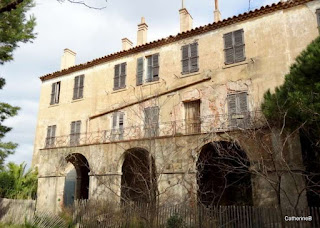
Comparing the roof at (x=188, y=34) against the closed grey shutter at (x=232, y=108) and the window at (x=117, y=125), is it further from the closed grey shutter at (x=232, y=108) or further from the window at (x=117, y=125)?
the closed grey shutter at (x=232, y=108)

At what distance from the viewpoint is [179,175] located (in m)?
11.9

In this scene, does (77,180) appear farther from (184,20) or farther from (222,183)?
(184,20)

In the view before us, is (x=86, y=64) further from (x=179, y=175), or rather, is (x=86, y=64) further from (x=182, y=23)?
(x=179, y=175)

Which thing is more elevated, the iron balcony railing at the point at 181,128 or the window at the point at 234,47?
the window at the point at 234,47

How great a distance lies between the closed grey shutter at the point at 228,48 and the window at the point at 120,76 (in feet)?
20.0

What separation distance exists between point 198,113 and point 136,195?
19.0ft

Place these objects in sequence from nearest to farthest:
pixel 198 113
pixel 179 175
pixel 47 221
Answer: pixel 179 175
pixel 47 221
pixel 198 113

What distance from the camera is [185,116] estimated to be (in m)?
15.1

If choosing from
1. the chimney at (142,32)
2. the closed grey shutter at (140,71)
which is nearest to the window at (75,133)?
the closed grey shutter at (140,71)

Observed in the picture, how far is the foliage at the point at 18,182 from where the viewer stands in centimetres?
1853

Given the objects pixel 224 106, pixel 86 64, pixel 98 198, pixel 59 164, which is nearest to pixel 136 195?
pixel 98 198

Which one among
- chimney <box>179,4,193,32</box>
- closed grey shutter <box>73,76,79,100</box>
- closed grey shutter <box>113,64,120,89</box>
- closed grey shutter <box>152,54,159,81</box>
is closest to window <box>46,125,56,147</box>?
closed grey shutter <box>73,76,79,100</box>

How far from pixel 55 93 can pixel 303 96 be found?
16145 mm

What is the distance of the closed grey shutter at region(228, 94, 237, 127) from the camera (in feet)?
44.1
